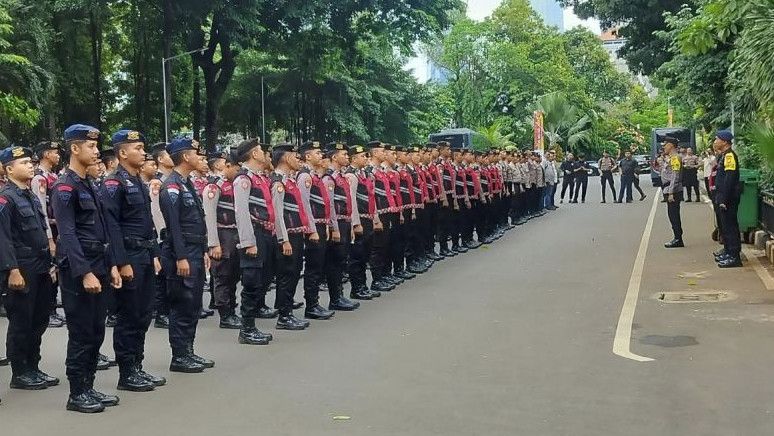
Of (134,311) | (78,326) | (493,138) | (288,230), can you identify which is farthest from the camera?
(493,138)

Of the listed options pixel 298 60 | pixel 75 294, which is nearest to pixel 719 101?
pixel 298 60

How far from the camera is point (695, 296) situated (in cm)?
1272

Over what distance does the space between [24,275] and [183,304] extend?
1294 millimetres

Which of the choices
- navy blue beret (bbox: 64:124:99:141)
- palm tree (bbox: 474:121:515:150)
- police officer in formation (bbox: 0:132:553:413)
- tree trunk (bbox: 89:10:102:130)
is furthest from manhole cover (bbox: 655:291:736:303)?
palm tree (bbox: 474:121:515:150)

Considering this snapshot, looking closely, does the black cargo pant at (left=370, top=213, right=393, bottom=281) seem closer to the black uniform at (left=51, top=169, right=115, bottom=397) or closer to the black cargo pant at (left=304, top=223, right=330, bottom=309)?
the black cargo pant at (left=304, top=223, right=330, bottom=309)

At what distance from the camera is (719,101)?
78.1ft

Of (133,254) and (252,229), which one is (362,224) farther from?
(133,254)

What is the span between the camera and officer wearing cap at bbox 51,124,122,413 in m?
7.35

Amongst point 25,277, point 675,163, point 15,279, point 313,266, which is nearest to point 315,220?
point 313,266

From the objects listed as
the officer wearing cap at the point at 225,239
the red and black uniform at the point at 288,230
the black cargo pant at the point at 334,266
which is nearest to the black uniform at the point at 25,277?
the red and black uniform at the point at 288,230

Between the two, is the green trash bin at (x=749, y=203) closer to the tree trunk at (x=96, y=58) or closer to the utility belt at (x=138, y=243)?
the utility belt at (x=138, y=243)

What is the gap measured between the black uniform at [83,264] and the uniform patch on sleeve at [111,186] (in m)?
0.39

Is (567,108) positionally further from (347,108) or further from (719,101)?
(719,101)

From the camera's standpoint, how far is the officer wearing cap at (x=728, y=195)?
15.0 metres
